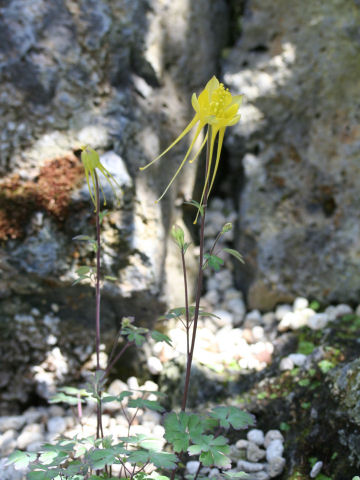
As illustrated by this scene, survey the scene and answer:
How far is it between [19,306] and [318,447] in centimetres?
166

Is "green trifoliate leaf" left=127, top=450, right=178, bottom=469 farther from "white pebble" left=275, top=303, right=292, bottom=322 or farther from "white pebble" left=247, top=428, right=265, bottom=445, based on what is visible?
"white pebble" left=275, top=303, right=292, bottom=322

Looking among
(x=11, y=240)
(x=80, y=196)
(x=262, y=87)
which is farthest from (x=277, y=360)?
(x=262, y=87)

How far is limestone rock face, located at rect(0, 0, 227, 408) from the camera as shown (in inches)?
93.4

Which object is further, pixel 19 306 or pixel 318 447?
pixel 19 306

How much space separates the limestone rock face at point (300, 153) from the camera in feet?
9.48

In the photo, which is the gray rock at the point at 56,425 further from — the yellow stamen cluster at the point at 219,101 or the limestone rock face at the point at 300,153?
the yellow stamen cluster at the point at 219,101

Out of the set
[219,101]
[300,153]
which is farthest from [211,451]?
[300,153]

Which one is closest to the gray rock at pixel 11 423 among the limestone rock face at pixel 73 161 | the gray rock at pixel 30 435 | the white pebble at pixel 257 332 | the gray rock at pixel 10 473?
the gray rock at pixel 30 435

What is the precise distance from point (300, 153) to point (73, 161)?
1.54 m

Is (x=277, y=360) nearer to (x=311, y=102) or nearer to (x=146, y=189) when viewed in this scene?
(x=146, y=189)

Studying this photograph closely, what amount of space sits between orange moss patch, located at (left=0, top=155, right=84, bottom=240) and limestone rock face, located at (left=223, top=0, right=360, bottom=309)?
4.07ft

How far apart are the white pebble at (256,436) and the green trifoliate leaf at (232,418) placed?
0.69 metres

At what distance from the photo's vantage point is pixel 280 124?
3070mm

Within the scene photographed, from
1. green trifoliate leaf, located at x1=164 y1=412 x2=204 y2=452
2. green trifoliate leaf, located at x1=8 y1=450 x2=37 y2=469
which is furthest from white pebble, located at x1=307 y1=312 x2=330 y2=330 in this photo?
green trifoliate leaf, located at x1=8 y1=450 x2=37 y2=469
